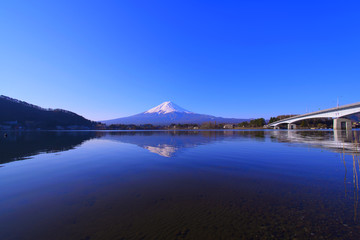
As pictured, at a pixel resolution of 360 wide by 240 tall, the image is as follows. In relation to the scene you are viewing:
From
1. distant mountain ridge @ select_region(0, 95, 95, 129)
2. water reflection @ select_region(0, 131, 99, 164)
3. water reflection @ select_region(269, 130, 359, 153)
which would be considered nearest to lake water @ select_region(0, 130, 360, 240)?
water reflection @ select_region(269, 130, 359, 153)

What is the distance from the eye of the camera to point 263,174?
834 cm

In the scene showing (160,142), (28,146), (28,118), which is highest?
(28,118)

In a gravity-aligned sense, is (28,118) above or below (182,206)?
above

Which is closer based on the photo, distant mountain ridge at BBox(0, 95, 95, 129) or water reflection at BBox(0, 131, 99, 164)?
water reflection at BBox(0, 131, 99, 164)

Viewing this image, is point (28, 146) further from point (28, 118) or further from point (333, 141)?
point (28, 118)

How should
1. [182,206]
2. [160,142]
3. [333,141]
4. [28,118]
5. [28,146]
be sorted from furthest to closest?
[28,118] < [160,142] < [333,141] < [28,146] < [182,206]

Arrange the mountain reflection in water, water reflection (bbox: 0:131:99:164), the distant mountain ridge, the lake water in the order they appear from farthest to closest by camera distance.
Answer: the distant mountain ridge
the mountain reflection in water
water reflection (bbox: 0:131:99:164)
the lake water

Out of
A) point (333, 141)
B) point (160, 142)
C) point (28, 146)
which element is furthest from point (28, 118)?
point (333, 141)

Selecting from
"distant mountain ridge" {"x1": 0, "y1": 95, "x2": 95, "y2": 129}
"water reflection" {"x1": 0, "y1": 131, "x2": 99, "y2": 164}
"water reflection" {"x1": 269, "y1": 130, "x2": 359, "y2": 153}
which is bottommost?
"water reflection" {"x1": 0, "y1": 131, "x2": 99, "y2": 164}

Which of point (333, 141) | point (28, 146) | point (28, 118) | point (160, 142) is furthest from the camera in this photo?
point (28, 118)

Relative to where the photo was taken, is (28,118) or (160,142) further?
(28,118)

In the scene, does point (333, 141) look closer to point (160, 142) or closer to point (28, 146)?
point (160, 142)

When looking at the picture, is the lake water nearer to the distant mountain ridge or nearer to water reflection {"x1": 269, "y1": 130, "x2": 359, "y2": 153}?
water reflection {"x1": 269, "y1": 130, "x2": 359, "y2": 153}

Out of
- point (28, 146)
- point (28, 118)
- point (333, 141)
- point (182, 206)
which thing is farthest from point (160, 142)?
point (28, 118)
